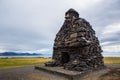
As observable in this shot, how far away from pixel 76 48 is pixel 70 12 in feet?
20.3

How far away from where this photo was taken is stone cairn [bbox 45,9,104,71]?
1708 centimetres

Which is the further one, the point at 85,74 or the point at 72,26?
the point at 72,26

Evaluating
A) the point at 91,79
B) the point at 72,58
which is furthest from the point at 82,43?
the point at 91,79

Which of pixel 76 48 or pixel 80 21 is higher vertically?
pixel 80 21

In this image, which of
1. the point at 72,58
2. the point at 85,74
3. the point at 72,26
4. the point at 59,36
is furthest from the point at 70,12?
the point at 85,74

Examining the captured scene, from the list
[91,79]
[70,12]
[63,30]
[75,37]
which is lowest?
[91,79]

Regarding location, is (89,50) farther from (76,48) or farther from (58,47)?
(58,47)

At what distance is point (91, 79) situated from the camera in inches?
511

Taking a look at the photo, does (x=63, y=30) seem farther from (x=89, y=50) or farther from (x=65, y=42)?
(x=89, y=50)

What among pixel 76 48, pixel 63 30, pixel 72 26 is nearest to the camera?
pixel 76 48

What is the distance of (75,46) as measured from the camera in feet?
60.1

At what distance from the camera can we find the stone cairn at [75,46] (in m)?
17.1

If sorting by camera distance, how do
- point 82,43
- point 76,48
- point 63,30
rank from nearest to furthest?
point 82,43 → point 76,48 → point 63,30

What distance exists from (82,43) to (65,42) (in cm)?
360
